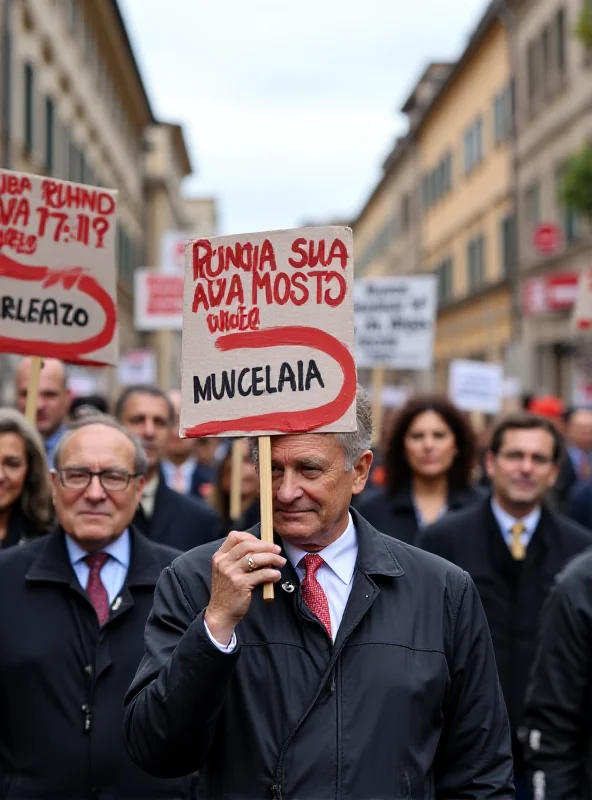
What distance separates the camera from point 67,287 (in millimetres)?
5500

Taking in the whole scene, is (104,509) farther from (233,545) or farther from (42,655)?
(233,545)

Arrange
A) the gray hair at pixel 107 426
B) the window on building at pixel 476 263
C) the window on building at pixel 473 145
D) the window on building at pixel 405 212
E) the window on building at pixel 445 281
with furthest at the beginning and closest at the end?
the window on building at pixel 405 212 → the window on building at pixel 445 281 → the window on building at pixel 476 263 → the window on building at pixel 473 145 → the gray hair at pixel 107 426

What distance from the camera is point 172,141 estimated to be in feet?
239

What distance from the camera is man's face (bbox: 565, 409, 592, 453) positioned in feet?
37.7

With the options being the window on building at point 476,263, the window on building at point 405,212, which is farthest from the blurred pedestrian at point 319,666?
the window on building at point 405,212

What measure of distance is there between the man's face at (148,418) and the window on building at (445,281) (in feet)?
133

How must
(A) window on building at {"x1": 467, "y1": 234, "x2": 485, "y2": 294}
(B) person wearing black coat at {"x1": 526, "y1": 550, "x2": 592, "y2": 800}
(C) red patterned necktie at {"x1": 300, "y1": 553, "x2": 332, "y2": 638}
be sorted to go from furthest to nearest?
1. (A) window on building at {"x1": 467, "y1": 234, "x2": 485, "y2": 294}
2. (B) person wearing black coat at {"x1": 526, "y1": 550, "x2": 592, "y2": 800}
3. (C) red patterned necktie at {"x1": 300, "y1": 553, "x2": 332, "y2": 638}

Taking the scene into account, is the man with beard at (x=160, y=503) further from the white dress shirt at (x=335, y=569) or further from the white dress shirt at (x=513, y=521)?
the white dress shirt at (x=335, y=569)

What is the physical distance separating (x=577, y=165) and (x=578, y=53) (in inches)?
524

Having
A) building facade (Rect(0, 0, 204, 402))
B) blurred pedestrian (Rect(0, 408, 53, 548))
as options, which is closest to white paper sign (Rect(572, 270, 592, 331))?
blurred pedestrian (Rect(0, 408, 53, 548))

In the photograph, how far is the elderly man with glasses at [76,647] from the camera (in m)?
4.04

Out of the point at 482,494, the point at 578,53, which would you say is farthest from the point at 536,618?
the point at 578,53

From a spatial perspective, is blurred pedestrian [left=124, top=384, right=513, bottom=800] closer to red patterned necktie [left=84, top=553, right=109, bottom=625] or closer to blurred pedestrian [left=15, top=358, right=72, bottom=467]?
red patterned necktie [left=84, top=553, right=109, bottom=625]

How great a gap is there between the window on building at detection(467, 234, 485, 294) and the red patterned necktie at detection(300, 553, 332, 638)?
38.3 m
